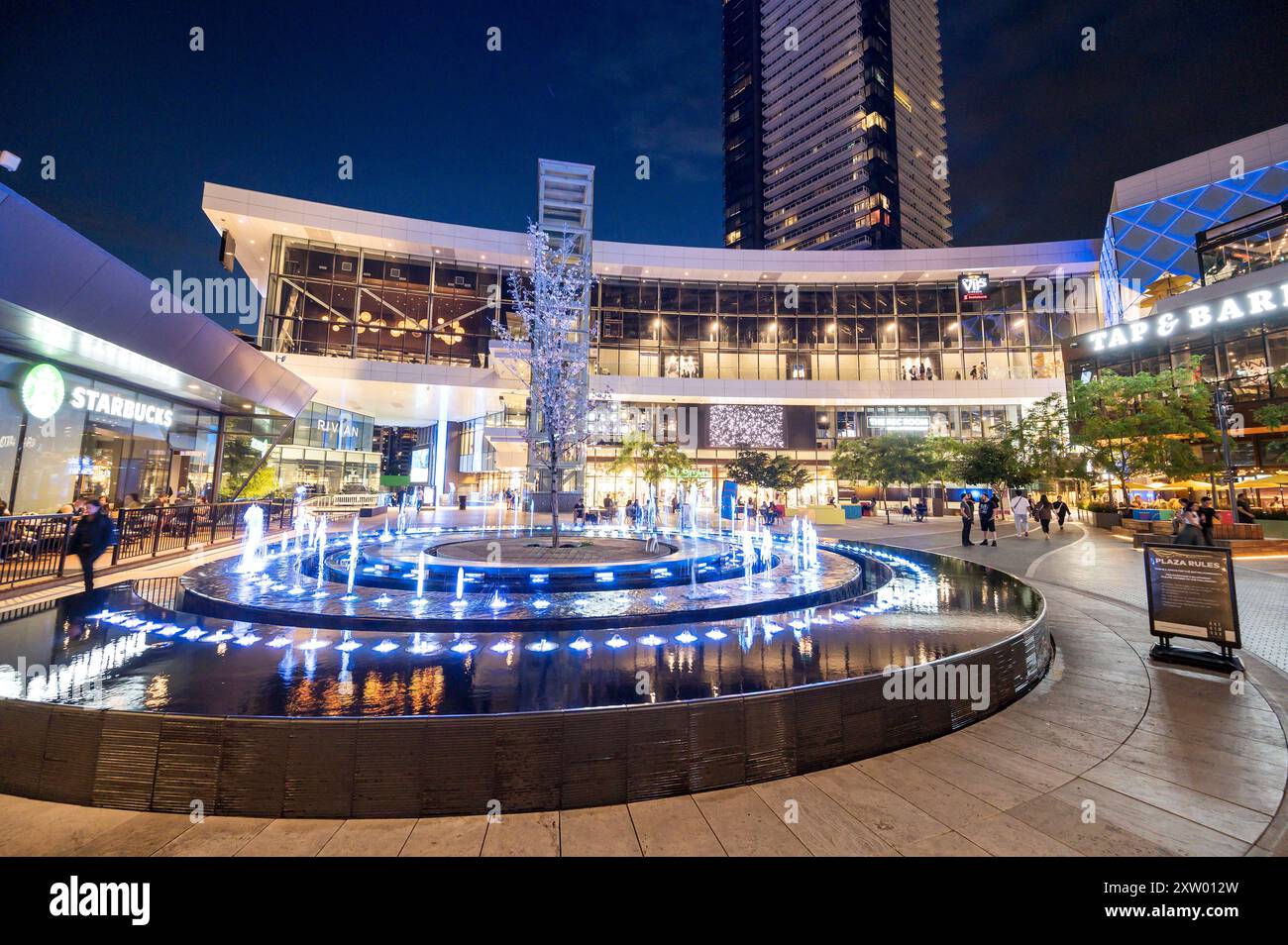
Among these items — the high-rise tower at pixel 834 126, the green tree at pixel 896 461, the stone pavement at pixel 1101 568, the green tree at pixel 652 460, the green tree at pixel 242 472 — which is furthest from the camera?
the high-rise tower at pixel 834 126

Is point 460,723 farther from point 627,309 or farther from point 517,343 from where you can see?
point 627,309

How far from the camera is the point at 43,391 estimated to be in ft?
41.0

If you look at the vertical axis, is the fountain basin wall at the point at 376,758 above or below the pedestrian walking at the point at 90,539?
below

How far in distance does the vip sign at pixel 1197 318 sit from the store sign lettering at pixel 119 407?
48992mm

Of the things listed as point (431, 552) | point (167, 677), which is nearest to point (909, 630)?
point (167, 677)

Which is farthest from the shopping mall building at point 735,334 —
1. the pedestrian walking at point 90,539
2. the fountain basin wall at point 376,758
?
the fountain basin wall at point 376,758

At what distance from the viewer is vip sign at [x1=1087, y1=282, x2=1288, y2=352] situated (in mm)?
25812

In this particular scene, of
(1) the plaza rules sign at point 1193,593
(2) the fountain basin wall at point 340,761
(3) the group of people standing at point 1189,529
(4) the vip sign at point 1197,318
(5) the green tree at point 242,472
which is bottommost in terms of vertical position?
(2) the fountain basin wall at point 340,761

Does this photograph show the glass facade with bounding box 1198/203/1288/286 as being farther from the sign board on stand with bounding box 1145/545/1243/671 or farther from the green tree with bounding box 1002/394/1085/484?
the sign board on stand with bounding box 1145/545/1243/671

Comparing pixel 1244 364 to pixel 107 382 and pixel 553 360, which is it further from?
pixel 107 382

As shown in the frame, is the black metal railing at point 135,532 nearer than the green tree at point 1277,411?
Yes

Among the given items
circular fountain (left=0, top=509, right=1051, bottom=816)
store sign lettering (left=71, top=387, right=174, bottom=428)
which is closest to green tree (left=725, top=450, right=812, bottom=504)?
circular fountain (left=0, top=509, right=1051, bottom=816)

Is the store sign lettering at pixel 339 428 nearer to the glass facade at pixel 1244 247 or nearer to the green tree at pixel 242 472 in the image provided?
the green tree at pixel 242 472

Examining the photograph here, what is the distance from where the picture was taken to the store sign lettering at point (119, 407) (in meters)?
13.5
